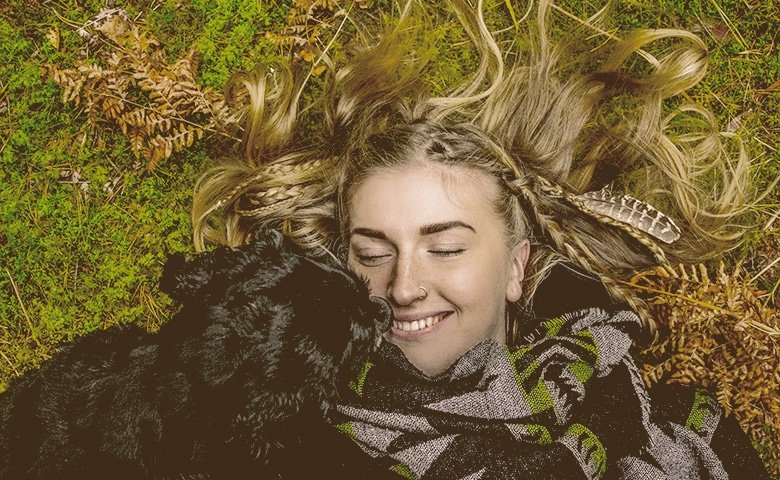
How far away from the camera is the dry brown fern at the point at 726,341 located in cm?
412

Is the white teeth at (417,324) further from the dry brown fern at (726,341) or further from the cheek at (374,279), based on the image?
the dry brown fern at (726,341)

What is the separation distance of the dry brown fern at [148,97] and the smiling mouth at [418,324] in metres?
1.86

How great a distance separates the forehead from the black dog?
472mm

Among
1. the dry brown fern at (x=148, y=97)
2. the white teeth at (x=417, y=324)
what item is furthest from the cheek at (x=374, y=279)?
the dry brown fern at (x=148, y=97)

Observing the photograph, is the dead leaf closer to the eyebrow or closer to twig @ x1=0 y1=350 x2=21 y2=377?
twig @ x1=0 y1=350 x2=21 y2=377

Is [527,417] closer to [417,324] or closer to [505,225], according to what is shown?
[417,324]

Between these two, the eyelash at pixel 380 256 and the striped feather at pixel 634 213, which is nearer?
the eyelash at pixel 380 256

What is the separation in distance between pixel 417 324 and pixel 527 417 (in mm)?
772

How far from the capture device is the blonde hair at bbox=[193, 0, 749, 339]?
14.3 feet

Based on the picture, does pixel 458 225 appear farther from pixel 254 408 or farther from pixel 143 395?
pixel 143 395

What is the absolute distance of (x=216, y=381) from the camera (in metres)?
3.10

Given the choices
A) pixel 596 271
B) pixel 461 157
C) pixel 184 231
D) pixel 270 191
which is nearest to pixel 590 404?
pixel 596 271

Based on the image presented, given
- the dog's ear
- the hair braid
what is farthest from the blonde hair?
the dog's ear

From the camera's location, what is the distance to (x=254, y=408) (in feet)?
10.4
